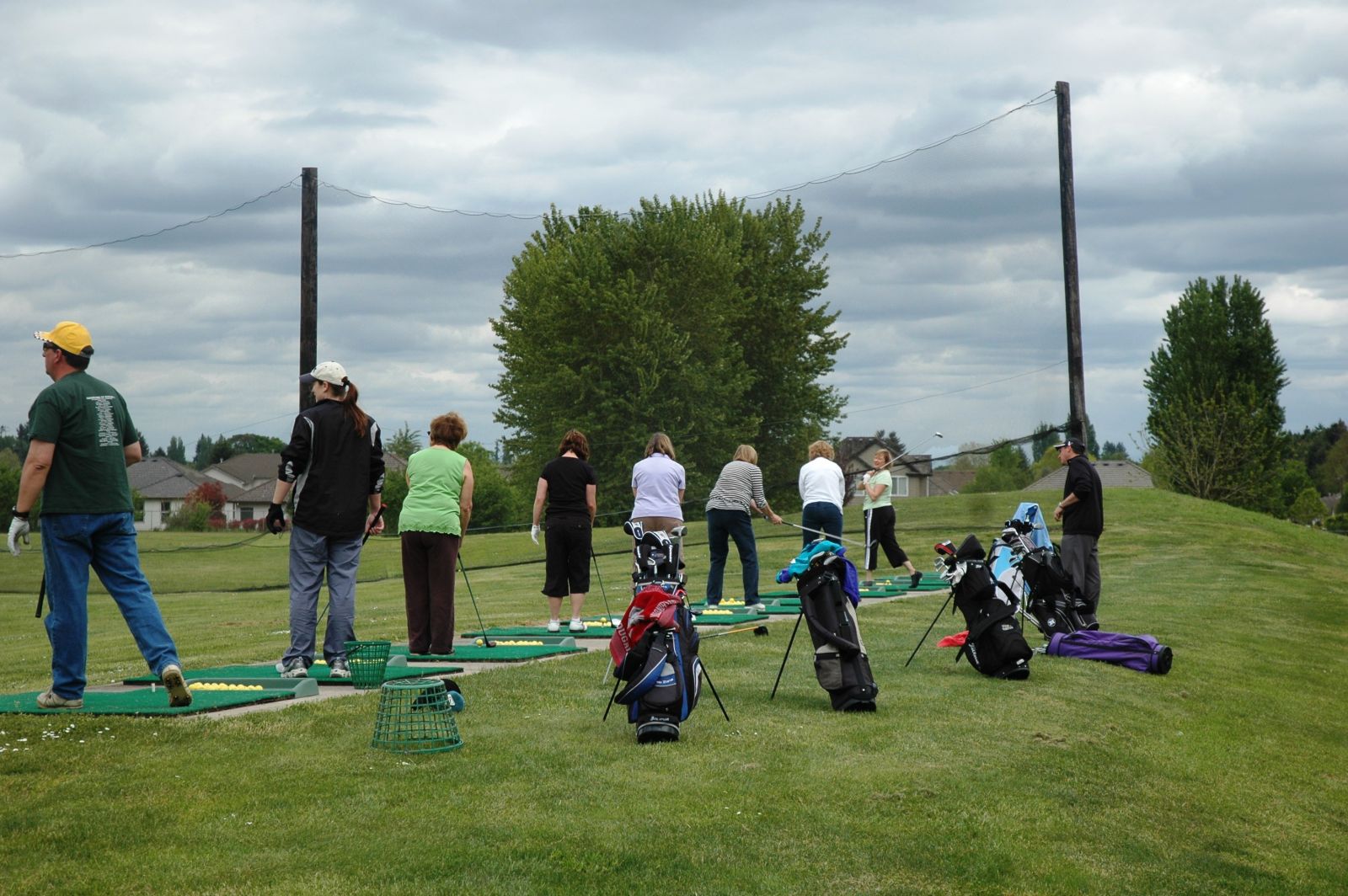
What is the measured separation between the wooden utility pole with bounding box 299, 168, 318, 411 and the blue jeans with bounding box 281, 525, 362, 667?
26.5ft

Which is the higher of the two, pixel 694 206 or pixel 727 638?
pixel 694 206

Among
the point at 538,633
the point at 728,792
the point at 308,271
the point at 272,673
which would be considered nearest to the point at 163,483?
the point at 308,271

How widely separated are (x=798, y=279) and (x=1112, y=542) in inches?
791

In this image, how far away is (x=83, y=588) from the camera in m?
7.69

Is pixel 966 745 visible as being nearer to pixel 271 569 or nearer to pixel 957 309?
pixel 957 309

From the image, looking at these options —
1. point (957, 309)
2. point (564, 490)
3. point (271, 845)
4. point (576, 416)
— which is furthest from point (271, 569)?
point (271, 845)

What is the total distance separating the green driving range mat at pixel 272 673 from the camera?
30.2 feet

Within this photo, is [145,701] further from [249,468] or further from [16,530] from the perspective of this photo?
[249,468]

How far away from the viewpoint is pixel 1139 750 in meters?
8.27

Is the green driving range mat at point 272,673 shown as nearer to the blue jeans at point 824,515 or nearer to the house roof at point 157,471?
the blue jeans at point 824,515

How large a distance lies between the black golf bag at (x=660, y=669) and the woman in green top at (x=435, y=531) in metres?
3.10

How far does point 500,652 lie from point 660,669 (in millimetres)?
3978

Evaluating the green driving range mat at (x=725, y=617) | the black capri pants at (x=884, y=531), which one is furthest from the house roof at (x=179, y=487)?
the green driving range mat at (x=725, y=617)

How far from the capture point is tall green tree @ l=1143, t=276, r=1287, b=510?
60.3 metres
